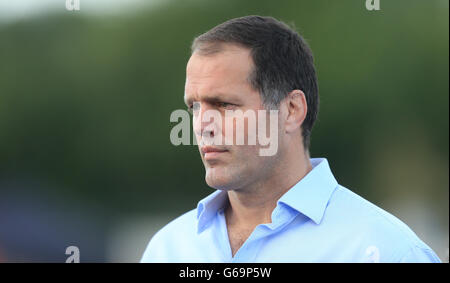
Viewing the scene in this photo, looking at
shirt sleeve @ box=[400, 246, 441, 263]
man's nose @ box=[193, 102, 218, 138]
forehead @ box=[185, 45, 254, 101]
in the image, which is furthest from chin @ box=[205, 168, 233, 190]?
shirt sleeve @ box=[400, 246, 441, 263]

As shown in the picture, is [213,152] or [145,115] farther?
[145,115]

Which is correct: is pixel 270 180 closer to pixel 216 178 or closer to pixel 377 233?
pixel 216 178

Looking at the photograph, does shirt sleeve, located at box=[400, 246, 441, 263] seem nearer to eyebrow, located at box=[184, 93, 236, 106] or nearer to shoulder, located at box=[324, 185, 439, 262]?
shoulder, located at box=[324, 185, 439, 262]

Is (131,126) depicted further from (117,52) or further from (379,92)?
(379,92)

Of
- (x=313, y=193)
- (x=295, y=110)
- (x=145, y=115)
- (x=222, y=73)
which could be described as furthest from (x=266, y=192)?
(x=145, y=115)

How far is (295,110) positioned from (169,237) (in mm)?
596

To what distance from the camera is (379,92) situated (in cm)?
402

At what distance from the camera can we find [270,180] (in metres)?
1.63

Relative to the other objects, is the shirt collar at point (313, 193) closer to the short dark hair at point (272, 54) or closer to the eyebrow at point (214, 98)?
the short dark hair at point (272, 54)

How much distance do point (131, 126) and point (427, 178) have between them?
7.84ft

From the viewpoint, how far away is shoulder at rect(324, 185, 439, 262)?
144 cm

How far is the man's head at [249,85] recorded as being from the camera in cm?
157

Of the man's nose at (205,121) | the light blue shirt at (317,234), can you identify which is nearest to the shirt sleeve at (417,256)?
the light blue shirt at (317,234)
